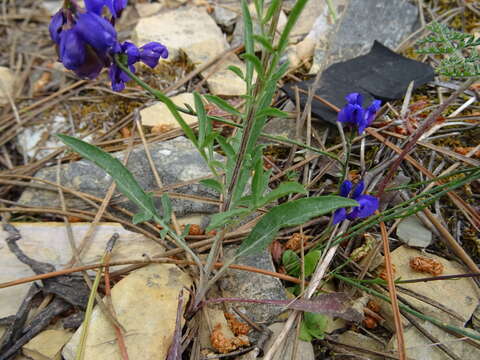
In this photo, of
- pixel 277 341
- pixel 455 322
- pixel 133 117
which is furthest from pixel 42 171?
pixel 455 322

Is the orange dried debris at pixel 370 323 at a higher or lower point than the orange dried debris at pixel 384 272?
lower

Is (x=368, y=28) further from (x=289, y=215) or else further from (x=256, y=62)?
(x=256, y=62)

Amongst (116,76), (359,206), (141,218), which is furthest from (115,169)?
(359,206)

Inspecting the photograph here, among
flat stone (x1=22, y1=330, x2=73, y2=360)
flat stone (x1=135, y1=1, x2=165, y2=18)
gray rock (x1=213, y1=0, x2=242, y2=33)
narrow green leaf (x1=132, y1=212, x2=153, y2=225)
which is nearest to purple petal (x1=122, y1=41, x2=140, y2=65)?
narrow green leaf (x1=132, y1=212, x2=153, y2=225)

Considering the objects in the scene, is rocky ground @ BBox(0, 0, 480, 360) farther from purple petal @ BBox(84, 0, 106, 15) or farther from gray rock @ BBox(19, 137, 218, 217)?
purple petal @ BBox(84, 0, 106, 15)

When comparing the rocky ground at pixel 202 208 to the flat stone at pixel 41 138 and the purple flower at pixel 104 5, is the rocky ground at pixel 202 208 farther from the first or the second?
the purple flower at pixel 104 5

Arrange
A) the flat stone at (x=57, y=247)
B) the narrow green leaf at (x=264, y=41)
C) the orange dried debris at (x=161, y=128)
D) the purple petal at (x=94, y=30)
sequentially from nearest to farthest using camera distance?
the narrow green leaf at (x=264, y=41) → the purple petal at (x=94, y=30) → the flat stone at (x=57, y=247) → the orange dried debris at (x=161, y=128)

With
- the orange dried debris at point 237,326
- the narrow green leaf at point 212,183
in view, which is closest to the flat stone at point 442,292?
the orange dried debris at point 237,326
